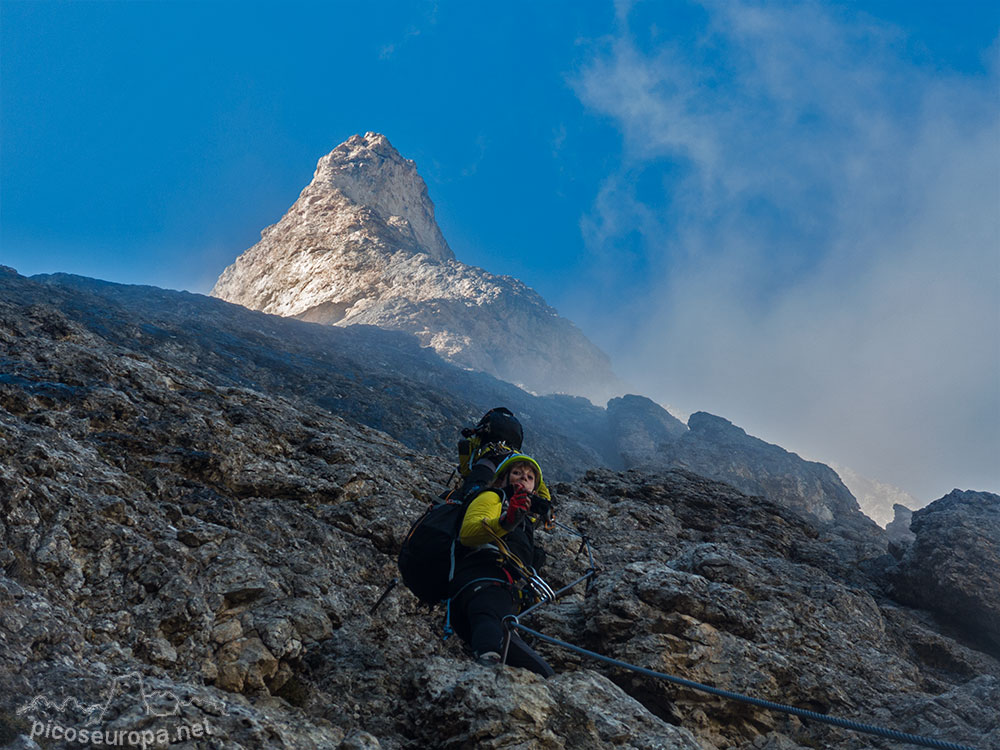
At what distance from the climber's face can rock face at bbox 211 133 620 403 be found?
7999 centimetres

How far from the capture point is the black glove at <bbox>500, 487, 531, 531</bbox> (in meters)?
5.13

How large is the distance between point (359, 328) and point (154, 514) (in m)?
71.6

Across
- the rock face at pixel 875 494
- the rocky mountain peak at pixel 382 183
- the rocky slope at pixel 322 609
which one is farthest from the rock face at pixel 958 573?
the rock face at pixel 875 494

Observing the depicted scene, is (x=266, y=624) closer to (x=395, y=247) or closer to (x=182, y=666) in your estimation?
(x=182, y=666)

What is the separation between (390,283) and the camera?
104500 mm

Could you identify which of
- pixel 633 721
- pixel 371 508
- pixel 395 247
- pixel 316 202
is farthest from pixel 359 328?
pixel 633 721

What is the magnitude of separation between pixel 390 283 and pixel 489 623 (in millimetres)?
103831

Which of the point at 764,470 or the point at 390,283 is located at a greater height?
the point at 390,283

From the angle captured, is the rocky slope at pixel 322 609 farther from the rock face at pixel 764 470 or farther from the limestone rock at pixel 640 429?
the limestone rock at pixel 640 429

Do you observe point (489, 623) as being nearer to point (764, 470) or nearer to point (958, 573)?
point (958, 573)

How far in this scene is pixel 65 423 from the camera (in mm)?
7312

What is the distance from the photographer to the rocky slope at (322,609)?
13.5ft

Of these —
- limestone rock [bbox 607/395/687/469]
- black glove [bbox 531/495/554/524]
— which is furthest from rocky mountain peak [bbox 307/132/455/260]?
black glove [bbox 531/495/554/524]

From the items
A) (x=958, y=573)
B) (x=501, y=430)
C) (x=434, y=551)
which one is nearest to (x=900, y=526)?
(x=958, y=573)
